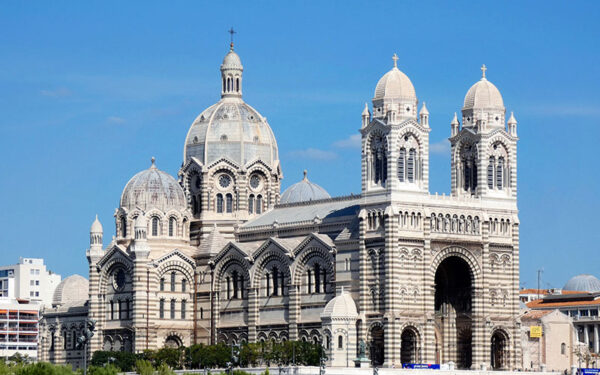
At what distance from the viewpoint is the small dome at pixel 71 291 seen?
464 ft

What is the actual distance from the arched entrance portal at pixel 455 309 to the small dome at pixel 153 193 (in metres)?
25.1

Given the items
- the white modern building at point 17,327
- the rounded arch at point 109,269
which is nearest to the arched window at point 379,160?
the rounded arch at point 109,269

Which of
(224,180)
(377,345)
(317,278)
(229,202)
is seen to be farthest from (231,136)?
(377,345)

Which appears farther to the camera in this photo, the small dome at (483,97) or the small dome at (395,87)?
the small dome at (483,97)

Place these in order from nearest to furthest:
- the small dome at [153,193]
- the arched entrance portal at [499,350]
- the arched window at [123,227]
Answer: the arched entrance portal at [499,350], the small dome at [153,193], the arched window at [123,227]

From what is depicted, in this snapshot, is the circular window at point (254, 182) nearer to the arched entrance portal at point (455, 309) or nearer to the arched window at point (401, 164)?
the arched entrance portal at point (455, 309)

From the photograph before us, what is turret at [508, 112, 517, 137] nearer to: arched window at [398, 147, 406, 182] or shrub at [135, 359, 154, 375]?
arched window at [398, 147, 406, 182]

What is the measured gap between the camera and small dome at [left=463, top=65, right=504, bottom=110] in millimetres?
119750

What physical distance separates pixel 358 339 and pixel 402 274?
5.94 meters

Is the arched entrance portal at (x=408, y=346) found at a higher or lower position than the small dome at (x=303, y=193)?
lower

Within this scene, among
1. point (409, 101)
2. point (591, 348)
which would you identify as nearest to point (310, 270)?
point (409, 101)

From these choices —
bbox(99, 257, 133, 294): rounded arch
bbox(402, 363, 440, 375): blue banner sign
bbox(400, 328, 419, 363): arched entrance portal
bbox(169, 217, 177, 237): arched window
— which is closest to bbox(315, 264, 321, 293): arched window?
bbox(400, 328, 419, 363): arched entrance portal

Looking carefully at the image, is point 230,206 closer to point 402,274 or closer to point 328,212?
point 328,212

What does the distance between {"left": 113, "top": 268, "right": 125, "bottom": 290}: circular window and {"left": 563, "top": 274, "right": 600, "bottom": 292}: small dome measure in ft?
204
